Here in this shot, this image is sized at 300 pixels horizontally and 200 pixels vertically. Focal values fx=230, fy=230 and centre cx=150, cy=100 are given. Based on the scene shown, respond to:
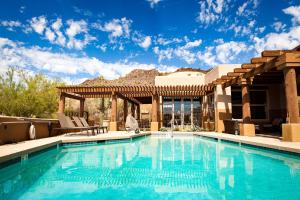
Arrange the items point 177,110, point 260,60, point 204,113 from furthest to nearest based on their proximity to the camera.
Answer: point 177,110
point 204,113
point 260,60

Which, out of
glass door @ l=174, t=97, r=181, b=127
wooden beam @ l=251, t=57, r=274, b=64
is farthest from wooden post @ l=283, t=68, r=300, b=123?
glass door @ l=174, t=97, r=181, b=127

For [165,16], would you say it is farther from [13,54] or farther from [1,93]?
[13,54]

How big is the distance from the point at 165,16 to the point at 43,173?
21.0m

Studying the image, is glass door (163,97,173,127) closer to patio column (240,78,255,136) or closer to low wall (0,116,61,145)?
patio column (240,78,255,136)

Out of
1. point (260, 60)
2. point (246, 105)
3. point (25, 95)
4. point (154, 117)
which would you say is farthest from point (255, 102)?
point (25, 95)

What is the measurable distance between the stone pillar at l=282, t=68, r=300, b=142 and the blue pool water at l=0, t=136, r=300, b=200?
1.91 meters

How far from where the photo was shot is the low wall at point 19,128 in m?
8.01

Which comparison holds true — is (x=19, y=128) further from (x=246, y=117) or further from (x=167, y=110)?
(x=167, y=110)

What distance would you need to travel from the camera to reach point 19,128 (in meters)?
9.20

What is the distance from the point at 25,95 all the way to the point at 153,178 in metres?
19.0

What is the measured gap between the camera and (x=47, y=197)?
358 centimetres

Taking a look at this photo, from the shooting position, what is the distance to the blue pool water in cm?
375

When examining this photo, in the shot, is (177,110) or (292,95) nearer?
(292,95)

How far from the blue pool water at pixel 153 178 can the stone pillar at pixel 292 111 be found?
1.91 metres
